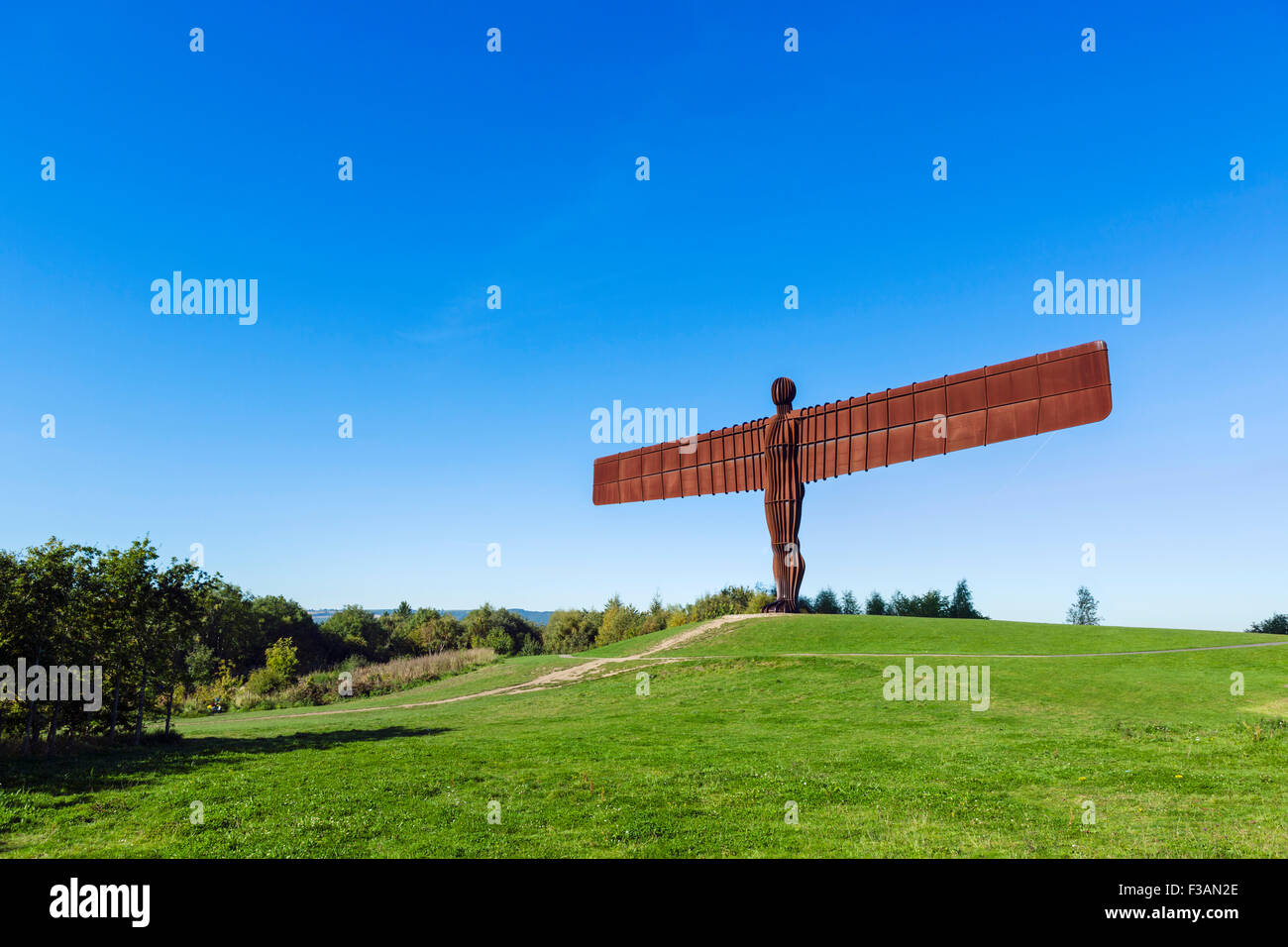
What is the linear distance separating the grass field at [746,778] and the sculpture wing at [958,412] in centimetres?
1042

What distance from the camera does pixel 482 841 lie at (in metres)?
10.6

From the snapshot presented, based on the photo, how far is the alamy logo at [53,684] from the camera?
18562mm

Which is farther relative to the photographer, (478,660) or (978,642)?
(478,660)

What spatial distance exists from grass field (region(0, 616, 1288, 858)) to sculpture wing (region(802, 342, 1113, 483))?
10.4 meters

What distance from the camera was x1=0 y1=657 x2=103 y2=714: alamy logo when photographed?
18.6m

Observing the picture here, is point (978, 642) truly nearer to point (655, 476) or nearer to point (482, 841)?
point (655, 476)

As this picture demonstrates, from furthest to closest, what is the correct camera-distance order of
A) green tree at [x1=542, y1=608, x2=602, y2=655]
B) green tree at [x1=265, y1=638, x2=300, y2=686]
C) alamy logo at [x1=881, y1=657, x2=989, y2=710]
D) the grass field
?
green tree at [x1=542, y1=608, x2=602, y2=655] → green tree at [x1=265, y1=638, x2=300, y2=686] → alamy logo at [x1=881, y1=657, x2=989, y2=710] → the grass field

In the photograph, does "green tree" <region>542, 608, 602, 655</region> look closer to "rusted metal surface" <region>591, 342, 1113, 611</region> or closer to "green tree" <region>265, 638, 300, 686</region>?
"green tree" <region>265, 638, 300, 686</region>

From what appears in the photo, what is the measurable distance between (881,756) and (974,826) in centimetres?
547

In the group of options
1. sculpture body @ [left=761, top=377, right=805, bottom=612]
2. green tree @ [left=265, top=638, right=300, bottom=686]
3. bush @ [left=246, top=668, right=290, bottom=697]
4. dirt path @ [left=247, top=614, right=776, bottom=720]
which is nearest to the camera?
dirt path @ [left=247, top=614, right=776, bottom=720]
